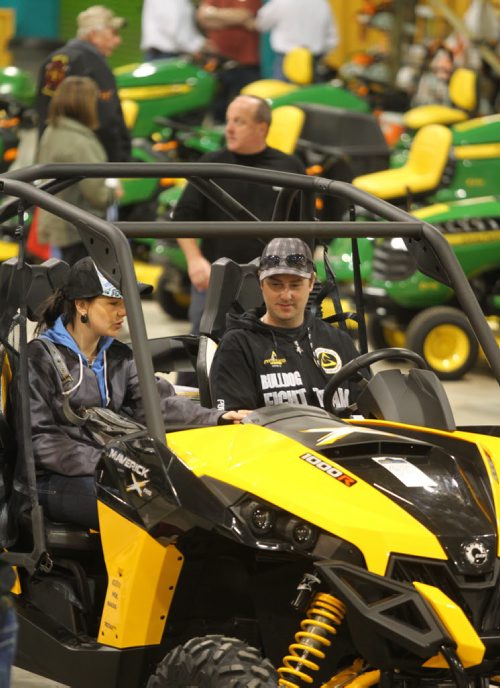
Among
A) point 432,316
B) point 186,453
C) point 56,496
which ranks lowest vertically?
point 432,316

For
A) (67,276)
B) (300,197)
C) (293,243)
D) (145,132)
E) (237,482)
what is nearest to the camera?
(237,482)

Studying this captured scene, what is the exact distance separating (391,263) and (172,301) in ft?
7.61

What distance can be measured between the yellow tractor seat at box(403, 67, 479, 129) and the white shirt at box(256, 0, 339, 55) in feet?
11.4

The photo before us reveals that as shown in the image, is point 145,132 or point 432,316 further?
point 145,132

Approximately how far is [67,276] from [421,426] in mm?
1204

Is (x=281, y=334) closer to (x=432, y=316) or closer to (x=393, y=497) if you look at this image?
(x=393, y=497)

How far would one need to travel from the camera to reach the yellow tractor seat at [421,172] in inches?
445

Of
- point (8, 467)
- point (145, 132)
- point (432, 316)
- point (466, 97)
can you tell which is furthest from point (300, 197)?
point (145, 132)

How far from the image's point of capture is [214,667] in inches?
160

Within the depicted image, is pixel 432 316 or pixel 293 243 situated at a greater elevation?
pixel 293 243

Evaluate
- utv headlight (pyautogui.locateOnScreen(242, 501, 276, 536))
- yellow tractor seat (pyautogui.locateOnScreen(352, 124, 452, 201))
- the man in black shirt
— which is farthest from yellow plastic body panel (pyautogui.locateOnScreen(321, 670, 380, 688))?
yellow tractor seat (pyautogui.locateOnScreen(352, 124, 452, 201))

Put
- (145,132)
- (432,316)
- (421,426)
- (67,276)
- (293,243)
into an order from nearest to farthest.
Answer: (421,426)
(67,276)
(293,243)
(432,316)
(145,132)

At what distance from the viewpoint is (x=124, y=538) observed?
4.39m

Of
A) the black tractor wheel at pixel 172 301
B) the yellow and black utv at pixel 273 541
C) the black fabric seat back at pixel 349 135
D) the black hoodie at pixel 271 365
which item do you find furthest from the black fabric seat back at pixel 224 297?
the black fabric seat back at pixel 349 135
